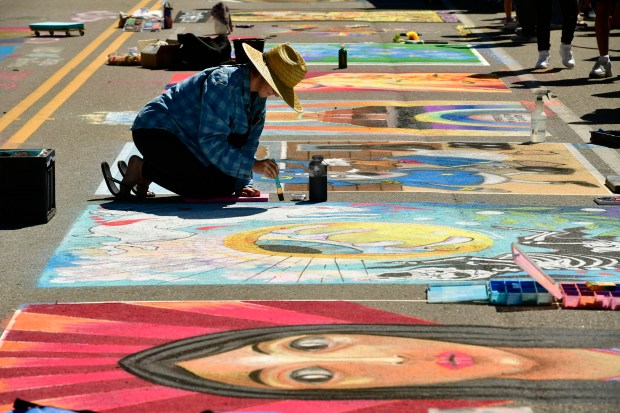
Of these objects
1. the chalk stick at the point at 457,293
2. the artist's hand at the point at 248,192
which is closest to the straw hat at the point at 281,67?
the artist's hand at the point at 248,192

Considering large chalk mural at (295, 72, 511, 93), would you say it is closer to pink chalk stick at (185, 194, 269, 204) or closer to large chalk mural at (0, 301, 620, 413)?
pink chalk stick at (185, 194, 269, 204)

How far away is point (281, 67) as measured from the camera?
880 centimetres

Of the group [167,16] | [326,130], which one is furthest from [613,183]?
[167,16]

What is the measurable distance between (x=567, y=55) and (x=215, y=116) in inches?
349

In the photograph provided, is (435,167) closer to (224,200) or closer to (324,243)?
(224,200)

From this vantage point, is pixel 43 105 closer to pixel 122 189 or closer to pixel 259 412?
pixel 122 189

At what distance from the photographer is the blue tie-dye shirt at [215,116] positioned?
8.80m

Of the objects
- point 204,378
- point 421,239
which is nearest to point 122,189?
point 421,239

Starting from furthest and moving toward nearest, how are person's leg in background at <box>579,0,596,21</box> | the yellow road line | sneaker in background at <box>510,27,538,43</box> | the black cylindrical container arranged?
person's leg in background at <box>579,0,596,21</box>, the black cylindrical container, sneaker in background at <box>510,27,538,43</box>, the yellow road line

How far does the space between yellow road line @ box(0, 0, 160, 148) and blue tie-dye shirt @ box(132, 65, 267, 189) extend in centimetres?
290

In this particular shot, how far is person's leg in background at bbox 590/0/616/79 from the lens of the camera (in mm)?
15361

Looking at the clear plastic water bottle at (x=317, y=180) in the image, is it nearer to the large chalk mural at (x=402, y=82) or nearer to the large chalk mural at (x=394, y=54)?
the large chalk mural at (x=402, y=82)

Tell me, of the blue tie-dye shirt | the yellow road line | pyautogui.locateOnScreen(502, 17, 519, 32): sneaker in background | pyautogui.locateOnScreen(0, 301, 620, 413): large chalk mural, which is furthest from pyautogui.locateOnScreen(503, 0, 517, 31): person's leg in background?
pyautogui.locateOnScreen(0, 301, 620, 413): large chalk mural

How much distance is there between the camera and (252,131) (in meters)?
9.00
